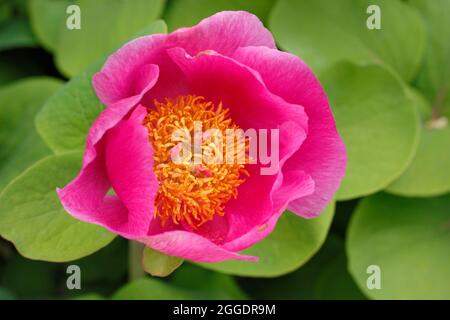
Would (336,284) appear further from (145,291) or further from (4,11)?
(4,11)

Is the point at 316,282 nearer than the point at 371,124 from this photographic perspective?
No

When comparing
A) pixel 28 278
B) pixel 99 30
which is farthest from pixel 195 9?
pixel 28 278

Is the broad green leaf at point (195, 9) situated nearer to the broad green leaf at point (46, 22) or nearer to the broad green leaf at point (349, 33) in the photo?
the broad green leaf at point (349, 33)

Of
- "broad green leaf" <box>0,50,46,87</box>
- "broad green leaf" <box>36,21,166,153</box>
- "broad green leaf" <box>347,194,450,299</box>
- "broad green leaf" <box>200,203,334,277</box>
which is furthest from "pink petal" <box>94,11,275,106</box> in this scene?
"broad green leaf" <box>0,50,46,87</box>

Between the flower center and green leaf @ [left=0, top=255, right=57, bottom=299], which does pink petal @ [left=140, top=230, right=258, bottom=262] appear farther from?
green leaf @ [left=0, top=255, right=57, bottom=299]
